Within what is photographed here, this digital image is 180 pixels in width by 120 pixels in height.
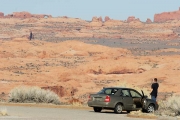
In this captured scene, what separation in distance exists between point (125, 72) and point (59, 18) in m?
122

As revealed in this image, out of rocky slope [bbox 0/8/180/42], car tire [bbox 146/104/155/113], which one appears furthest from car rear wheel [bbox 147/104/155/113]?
rocky slope [bbox 0/8/180/42]

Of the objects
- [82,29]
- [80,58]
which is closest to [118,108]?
[80,58]

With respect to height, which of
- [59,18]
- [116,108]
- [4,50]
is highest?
[59,18]

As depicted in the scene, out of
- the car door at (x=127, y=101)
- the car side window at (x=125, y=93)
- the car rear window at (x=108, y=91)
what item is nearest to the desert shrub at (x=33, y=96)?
the car rear window at (x=108, y=91)

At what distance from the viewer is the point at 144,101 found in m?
23.4

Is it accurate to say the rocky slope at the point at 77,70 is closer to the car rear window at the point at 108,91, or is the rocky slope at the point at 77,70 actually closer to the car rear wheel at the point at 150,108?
the car rear window at the point at 108,91

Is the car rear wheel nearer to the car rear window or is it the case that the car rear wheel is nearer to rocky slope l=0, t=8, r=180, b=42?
the car rear window

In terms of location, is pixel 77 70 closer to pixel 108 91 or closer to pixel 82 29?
pixel 108 91

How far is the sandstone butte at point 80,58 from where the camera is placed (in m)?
57.2

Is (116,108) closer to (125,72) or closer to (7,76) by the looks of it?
(7,76)

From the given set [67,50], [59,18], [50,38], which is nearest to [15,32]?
[50,38]

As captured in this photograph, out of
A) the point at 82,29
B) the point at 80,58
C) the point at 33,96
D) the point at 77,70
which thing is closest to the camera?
the point at 33,96

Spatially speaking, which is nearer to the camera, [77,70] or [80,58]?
[77,70]

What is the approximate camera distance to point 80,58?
3743 inches
